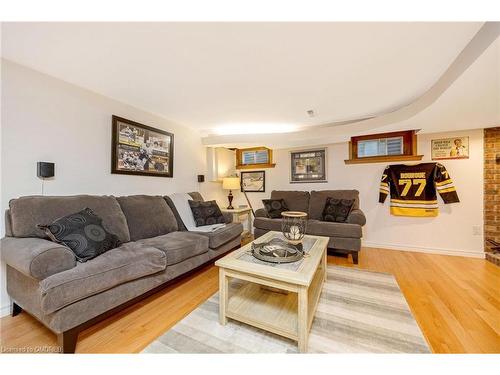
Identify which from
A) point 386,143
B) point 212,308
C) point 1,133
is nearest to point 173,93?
point 1,133

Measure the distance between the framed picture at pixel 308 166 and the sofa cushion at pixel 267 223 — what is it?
1220 mm

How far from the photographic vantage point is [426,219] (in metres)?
3.21

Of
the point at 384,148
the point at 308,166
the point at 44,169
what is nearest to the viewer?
the point at 44,169

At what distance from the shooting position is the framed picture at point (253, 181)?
177 inches

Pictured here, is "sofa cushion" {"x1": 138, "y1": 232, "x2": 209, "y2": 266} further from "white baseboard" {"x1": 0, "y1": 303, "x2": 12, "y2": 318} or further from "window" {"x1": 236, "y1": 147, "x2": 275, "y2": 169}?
"window" {"x1": 236, "y1": 147, "x2": 275, "y2": 169}

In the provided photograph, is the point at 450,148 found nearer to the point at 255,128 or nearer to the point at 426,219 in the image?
the point at 426,219

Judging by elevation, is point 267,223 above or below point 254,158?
below

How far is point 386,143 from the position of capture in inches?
136

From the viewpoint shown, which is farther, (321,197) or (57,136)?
(321,197)

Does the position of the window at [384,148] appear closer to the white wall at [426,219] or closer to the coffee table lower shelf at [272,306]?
the white wall at [426,219]

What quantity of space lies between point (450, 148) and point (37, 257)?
4.81 meters

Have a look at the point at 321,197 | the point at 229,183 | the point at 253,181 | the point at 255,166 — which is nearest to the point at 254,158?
the point at 255,166

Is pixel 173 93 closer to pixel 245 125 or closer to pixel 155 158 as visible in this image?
pixel 155 158
